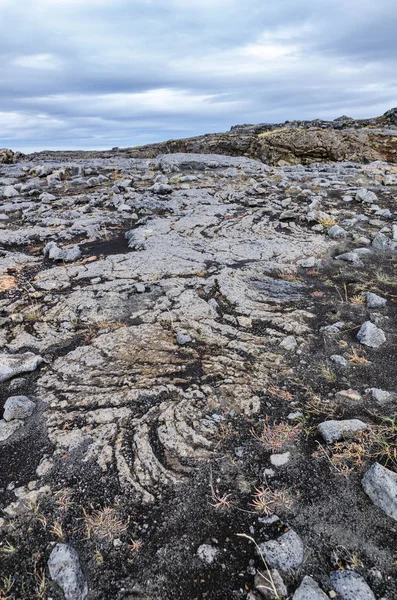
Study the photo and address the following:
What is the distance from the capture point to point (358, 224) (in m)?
7.21

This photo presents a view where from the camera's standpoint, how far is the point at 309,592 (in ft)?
5.31

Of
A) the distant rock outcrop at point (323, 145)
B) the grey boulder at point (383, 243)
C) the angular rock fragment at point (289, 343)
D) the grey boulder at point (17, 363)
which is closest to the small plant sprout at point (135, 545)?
the grey boulder at point (17, 363)

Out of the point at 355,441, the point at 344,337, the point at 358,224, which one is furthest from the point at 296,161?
the point at 355,441

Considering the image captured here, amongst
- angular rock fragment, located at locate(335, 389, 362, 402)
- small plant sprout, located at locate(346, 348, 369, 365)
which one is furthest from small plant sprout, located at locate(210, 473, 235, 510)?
small plant sprout, located at locate(346, 348, 369, 365)

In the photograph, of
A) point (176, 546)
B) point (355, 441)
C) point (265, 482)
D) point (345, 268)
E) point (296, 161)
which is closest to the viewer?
point (176, 546)

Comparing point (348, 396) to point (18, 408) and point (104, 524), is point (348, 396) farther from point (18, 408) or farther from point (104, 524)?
point (18, 408)

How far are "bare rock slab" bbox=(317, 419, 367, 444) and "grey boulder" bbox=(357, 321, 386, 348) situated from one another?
1218 millimetres

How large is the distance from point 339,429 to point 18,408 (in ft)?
8.14

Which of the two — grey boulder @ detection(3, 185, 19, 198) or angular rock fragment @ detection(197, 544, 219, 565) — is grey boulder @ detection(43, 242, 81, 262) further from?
grey boulder @ detection(3, 185, 19, 198)

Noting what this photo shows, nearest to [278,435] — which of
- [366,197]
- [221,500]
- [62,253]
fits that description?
[221,500]

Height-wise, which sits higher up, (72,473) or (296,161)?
(296,161)

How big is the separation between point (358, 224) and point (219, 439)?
6.23m

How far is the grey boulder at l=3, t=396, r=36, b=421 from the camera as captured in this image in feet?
9.02

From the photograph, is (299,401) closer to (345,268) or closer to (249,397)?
(249,397)
